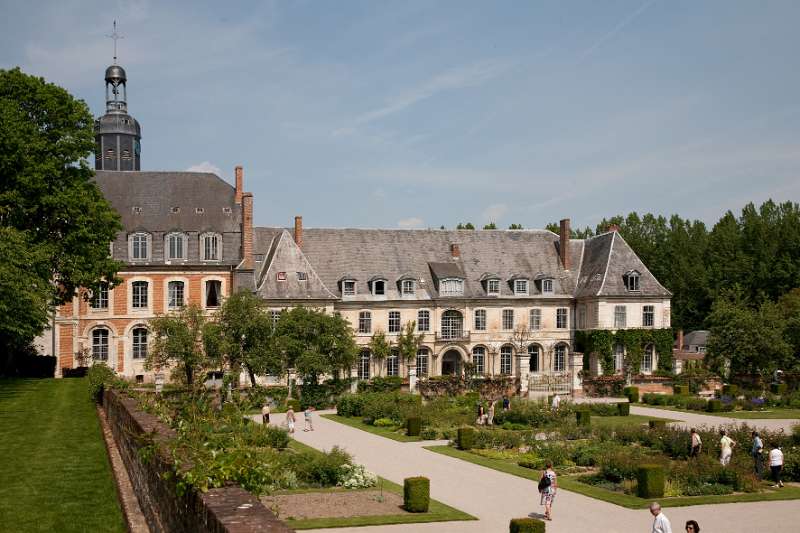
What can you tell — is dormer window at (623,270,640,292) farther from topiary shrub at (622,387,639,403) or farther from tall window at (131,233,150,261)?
tall window at (131,233,150,261)

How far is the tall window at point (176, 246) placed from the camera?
4872 cm

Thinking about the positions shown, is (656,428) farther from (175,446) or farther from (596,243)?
A: (596,243)

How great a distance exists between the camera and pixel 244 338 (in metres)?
40.1

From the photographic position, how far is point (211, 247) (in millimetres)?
49281

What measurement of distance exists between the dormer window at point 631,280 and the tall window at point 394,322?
14.4 meters

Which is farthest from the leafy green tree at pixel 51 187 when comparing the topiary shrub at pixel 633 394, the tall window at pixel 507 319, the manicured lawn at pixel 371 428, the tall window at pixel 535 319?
the tall window at pixel 535 319

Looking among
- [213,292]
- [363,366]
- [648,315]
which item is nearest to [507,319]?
[648,315]

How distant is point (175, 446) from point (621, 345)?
148 ft

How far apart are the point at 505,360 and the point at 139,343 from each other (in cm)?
2193

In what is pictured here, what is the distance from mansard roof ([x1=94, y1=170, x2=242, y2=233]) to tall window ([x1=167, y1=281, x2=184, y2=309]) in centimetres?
318

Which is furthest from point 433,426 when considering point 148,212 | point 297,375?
point 148,212

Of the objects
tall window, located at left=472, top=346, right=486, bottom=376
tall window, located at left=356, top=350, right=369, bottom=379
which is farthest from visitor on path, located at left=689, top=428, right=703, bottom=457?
tall window, located at left=472, top=346, right=486, bottom=376

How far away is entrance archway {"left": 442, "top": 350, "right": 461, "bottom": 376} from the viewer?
5291 cm

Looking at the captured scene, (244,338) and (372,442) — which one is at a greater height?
(244,338)
